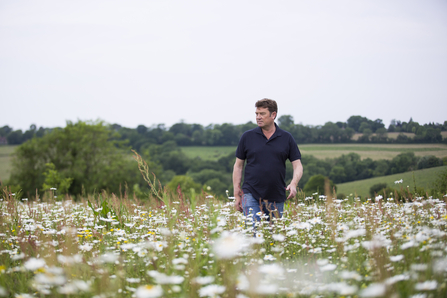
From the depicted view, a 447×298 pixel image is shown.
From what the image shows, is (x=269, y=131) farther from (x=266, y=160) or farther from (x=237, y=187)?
(x=237, y=187)

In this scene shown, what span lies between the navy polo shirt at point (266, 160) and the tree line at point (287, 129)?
12772mm

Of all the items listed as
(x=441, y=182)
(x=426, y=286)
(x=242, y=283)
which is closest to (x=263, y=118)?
(x=242, y=283)

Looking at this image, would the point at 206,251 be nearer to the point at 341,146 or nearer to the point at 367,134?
the point at 367,134

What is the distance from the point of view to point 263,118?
14.6 feet

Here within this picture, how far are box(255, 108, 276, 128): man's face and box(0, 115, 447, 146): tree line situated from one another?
12.9m

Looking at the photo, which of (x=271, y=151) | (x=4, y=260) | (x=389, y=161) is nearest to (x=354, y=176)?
(x=389, y=161)

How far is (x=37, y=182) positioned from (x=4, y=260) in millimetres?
37865

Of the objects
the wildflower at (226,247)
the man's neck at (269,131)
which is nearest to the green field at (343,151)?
the man's neck at (269,131)

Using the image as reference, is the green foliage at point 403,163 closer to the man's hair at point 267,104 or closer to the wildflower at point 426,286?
the man's hair at point 267,104

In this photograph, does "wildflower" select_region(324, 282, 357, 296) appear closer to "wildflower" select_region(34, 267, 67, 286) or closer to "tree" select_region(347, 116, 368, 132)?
"wildflower" select_region(34, 267, 67, 286)

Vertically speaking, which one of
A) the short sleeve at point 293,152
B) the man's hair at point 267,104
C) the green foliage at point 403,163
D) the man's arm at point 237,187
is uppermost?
the man's hair at point 267,104

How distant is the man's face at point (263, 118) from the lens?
175 inches

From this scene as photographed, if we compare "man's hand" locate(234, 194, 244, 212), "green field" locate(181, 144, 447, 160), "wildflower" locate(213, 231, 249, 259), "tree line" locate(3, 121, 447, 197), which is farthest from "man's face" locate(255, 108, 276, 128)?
"tree line" locate(3, 121, 447, 197)

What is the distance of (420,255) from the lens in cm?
252
